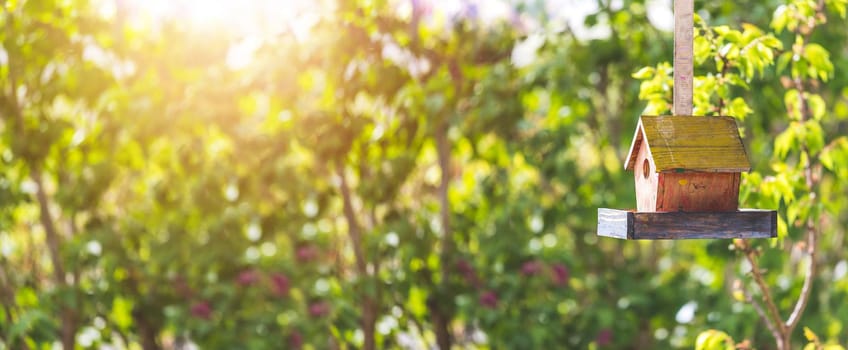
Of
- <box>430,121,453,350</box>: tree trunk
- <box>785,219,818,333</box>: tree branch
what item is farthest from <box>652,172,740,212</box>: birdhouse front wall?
<box>430,121,453,350</box>: tree trunk

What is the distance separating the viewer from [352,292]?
4105mm

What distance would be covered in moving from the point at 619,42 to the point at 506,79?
414mm

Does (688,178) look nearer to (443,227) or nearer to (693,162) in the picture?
(693,162)

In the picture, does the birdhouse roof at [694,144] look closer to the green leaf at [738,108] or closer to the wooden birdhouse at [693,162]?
the wooden birdhouse at [693,162]

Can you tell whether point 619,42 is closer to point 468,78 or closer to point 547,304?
point 468,78

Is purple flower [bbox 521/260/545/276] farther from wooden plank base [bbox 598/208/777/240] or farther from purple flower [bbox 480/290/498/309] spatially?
wooden plank base [bbox 598/208/777/240]

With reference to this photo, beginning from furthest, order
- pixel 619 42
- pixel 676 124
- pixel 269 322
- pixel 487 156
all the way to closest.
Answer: pixel 269 322, pixel 487 156, pixel 619 42, pixel 676 124

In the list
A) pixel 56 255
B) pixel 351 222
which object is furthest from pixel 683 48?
pixel 56 255

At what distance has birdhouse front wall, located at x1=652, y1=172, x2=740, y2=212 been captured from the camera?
218 cm

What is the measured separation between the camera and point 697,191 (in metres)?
2.21

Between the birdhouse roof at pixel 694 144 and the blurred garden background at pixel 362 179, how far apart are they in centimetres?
121

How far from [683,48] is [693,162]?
26 cm

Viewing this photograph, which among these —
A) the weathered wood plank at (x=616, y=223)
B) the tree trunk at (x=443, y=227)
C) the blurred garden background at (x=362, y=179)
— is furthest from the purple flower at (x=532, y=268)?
the weathered wood plank at (x=616, y=223)

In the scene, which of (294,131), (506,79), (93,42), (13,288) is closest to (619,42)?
(506,79)
